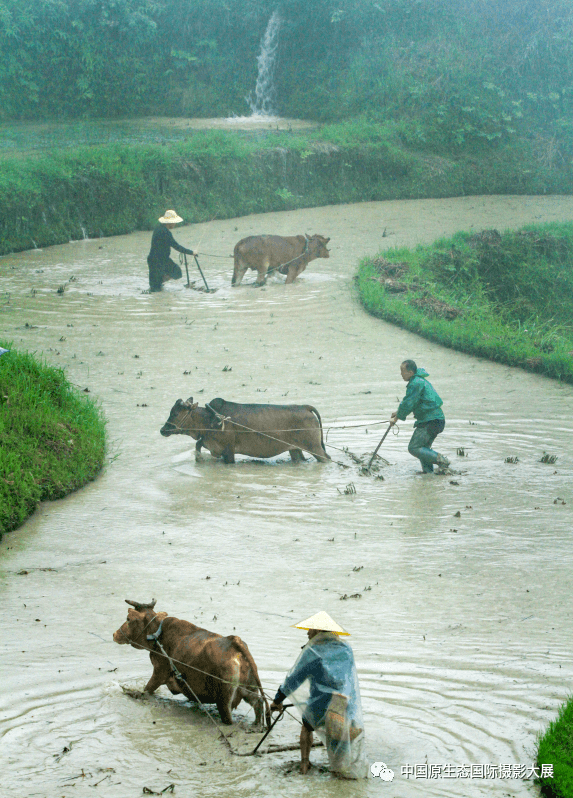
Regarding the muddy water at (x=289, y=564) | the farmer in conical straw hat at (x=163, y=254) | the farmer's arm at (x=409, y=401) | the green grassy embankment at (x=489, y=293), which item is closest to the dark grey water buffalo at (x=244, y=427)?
the muddy water at (x=289, y=564)

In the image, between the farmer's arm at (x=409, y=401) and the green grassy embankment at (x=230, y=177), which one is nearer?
the farmer's arm at (x=409, y=401)

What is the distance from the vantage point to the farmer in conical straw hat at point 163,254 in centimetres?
1712

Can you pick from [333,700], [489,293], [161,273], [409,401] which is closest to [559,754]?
[333,700]

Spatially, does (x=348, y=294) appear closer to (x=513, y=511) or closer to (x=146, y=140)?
(x=513, y=511)

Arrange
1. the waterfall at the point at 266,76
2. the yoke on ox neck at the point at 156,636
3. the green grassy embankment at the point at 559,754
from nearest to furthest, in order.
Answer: the green grassy embankment at the point at 559,754 → the yoke on ox neck at the point at 156,636 → the waterfall at the point at 266,76

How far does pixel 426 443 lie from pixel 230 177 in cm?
1958

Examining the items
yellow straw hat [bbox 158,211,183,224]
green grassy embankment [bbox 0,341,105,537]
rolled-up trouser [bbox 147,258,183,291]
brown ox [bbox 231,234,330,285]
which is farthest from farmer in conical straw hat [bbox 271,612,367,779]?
brown ox [bbox 231,234,330,285]

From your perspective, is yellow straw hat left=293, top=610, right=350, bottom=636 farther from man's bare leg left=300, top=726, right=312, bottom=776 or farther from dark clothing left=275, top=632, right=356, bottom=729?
man's bare leg left=300, top=726, right=312, bottom=776

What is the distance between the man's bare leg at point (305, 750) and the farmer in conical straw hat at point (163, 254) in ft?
42.9

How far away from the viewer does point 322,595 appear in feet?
22.5

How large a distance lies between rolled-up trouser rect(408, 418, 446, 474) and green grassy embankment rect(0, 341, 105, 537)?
11.6 ft

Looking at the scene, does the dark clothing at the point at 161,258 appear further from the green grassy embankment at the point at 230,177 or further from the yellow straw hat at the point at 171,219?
the green grassy embankment at the point at 230,177

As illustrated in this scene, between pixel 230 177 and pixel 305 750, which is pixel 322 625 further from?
pixel 230 177

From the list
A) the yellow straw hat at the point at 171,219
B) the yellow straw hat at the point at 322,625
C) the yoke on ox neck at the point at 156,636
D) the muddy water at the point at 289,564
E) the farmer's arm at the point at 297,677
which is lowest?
the muddy water at the point at 289,564
